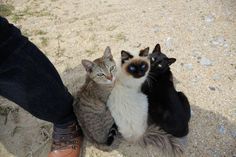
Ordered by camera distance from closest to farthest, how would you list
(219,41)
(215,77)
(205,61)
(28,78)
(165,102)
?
(28,78) < (165,102) < (215,77) < (205,61) < (219,41)

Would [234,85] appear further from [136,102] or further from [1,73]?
[1,73]

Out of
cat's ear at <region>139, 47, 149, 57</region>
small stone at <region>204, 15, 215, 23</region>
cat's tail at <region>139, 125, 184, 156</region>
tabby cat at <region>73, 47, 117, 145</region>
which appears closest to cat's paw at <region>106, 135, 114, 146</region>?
tabby cat at <region>73, 47, 117, 145</region>

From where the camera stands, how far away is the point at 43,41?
3.01 metres

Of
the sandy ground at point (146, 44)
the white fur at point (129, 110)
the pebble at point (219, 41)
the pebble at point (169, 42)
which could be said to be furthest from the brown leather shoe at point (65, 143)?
the pebble at point (219, 41)

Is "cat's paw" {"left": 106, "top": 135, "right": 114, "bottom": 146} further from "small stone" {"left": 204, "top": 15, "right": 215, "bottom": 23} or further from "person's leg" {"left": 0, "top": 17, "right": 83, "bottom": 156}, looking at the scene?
"small stone" {"left": 204, "top": 15, "right": 215, "bottom": 23}

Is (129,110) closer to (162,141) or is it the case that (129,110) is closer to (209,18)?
(162,141)

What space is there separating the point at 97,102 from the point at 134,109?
24 centimetres

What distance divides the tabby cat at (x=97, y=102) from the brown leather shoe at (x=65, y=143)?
0.12m

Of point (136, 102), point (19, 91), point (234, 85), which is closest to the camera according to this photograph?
point (19, 91)

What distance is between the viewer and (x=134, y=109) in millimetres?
2109

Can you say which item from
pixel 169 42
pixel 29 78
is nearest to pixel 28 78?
pixel 29 78

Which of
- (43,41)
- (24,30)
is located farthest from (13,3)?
(43,41)

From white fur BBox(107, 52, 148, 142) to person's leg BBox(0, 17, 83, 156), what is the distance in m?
0.30

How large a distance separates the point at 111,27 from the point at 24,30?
832 millimetres
